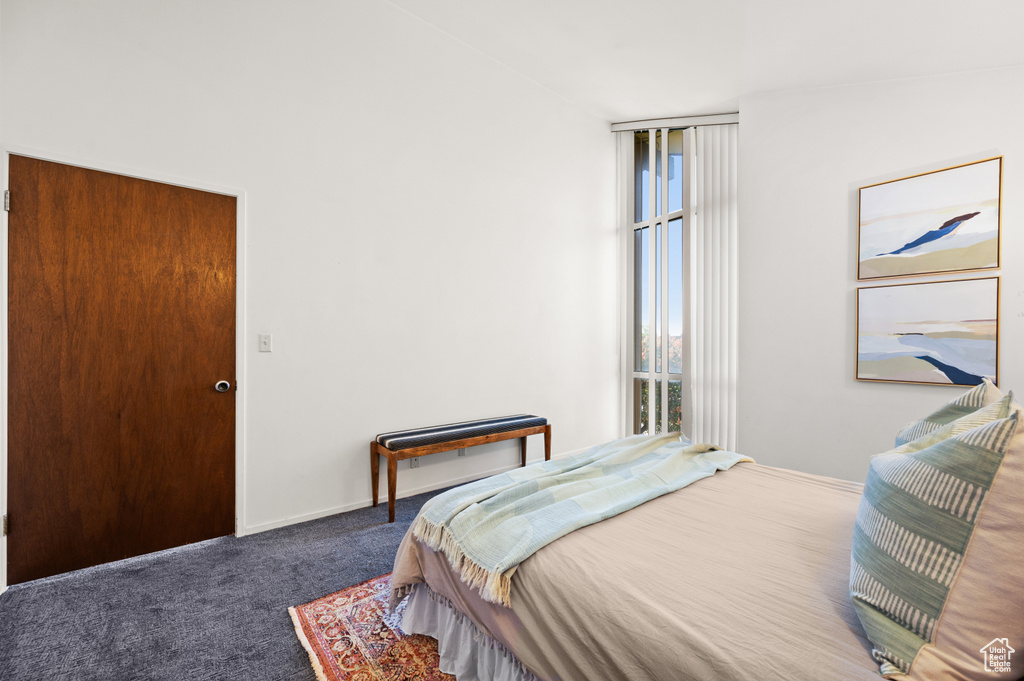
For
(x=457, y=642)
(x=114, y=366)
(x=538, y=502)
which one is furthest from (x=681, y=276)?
(x=114, y=366)

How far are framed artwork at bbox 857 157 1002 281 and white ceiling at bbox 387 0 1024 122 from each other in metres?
0.66

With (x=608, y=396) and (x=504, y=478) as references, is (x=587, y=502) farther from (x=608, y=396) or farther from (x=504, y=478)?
(x=608, y=396)

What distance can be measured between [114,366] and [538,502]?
2214mm

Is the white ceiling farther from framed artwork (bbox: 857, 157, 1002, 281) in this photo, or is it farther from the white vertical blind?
framed artwork (bbox: 857, 157, 1002, 281)

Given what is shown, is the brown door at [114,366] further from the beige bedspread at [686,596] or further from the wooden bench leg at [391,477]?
the beige bedspread at [686,596]

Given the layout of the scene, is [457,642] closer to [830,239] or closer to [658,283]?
[830,239]

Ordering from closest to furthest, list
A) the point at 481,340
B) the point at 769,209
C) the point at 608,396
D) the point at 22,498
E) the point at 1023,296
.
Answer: the point at 22,498
the point at 1023,296
the point at 769,209
the point at 481,340
the point at 608,396

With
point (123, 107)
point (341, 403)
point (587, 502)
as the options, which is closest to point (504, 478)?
point (587, 502)

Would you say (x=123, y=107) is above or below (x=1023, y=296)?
above

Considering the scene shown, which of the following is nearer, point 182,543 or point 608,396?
point 182,543

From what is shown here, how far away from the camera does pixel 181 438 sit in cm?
249

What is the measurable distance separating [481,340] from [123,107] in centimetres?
251

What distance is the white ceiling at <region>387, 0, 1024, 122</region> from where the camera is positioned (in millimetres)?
2430

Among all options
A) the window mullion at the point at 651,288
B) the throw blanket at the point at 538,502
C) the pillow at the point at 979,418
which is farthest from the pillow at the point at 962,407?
the window mullion at the point at 651,288
